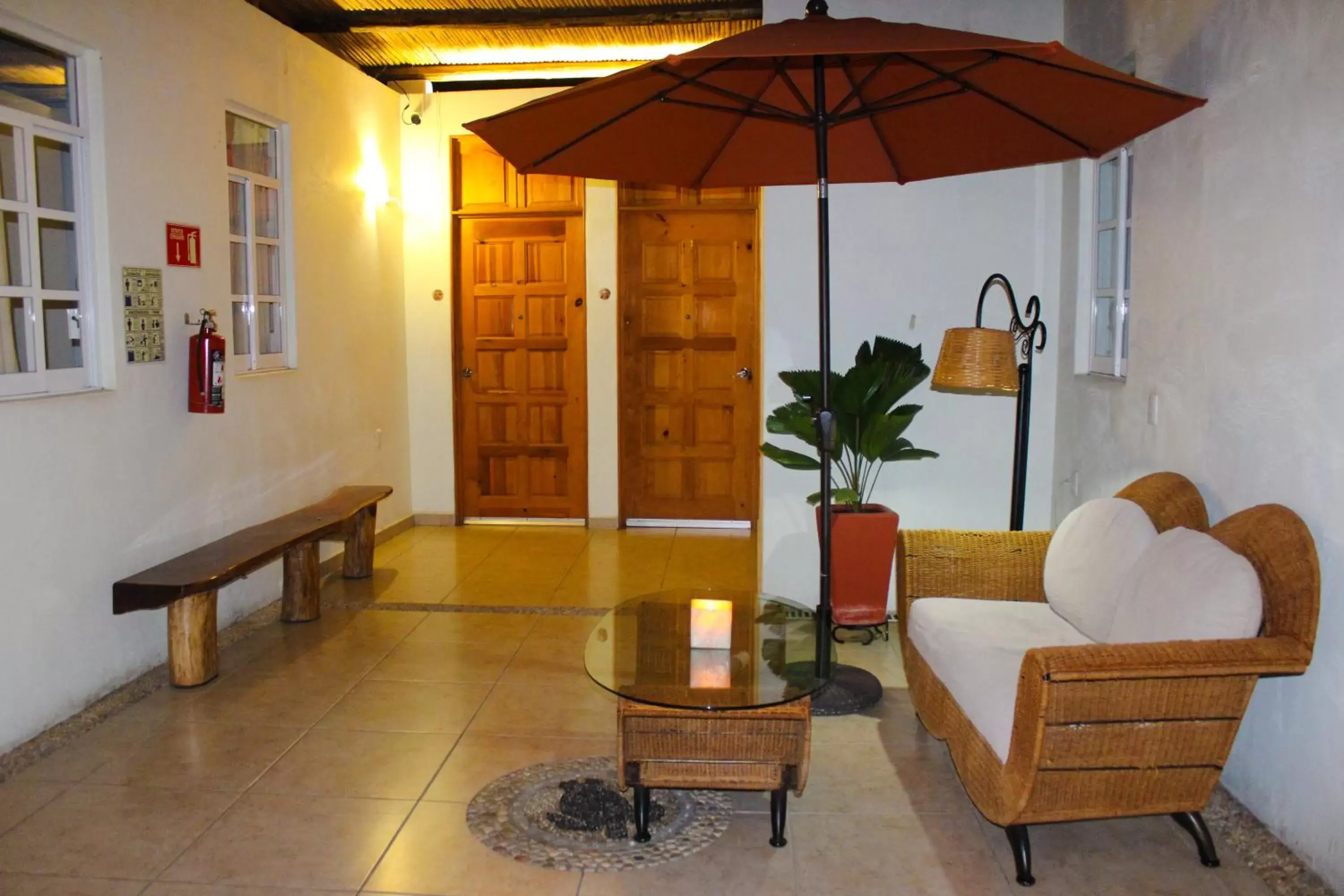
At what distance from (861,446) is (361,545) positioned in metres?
2.69

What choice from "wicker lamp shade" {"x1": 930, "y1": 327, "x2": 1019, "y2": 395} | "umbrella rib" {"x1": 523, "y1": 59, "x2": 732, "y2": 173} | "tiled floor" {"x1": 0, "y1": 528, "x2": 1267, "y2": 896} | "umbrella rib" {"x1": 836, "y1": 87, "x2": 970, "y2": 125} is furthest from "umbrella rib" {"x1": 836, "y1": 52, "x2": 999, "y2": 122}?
"tiled floor" {"x1": 0, "y1": 528, "x2": 1267, "y2": 896}

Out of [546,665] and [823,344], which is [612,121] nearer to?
[823,344]

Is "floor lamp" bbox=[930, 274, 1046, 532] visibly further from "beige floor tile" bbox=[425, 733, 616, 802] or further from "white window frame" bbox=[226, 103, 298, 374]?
"white window frame" bbox=[226, 103, 298, 374]

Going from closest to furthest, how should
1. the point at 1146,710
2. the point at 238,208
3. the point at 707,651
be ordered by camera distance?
1. the point at 1146,710
2. the point at 707,651
3. the point at 238,208

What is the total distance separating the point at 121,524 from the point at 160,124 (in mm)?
1504

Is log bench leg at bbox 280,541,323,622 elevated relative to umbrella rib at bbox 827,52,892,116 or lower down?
lower down

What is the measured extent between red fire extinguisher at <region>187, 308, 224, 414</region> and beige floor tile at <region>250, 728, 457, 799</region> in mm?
1418

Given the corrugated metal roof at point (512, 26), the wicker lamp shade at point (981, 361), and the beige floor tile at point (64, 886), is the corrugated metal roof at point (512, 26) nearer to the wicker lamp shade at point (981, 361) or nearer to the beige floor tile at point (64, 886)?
the wicker lamp shade at point (981, 361)

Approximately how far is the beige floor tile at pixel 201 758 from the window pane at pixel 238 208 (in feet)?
7.30

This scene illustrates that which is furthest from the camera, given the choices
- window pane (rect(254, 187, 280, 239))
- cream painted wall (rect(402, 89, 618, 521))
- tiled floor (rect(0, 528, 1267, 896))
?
cream painted wall (rect(402, 89, 618, 521))

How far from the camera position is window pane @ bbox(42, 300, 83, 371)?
347cm

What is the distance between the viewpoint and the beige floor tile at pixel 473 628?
4.40 m

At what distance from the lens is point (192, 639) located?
12.3 ft

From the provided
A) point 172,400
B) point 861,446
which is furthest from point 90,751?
point 861,446
